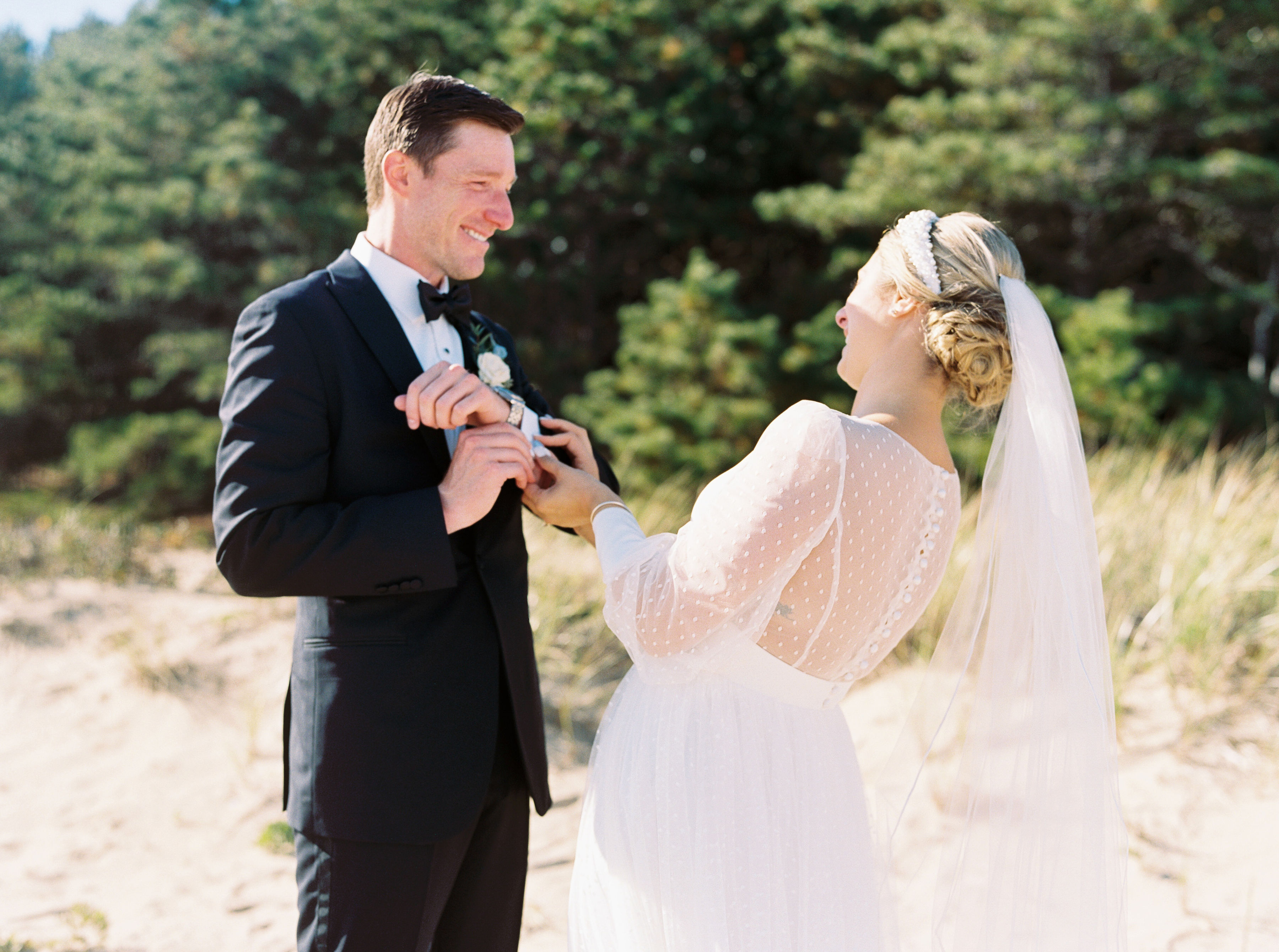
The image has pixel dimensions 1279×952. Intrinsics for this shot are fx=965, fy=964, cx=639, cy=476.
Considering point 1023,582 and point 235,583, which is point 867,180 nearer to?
point 1023,582

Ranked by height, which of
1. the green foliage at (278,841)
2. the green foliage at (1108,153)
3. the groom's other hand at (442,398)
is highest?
the green foliage at (1108,153)

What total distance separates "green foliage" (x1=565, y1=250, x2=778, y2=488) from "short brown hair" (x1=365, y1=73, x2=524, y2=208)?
6.60 metres

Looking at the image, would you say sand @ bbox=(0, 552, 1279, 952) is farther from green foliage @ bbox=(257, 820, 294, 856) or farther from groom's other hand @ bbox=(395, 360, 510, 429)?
groom's other hand @ bbox=(395, 360, 510, 429)

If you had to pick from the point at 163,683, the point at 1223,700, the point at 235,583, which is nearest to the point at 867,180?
the point at 1223,700

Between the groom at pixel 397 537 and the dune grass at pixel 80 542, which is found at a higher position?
the groom at pixel 397 537

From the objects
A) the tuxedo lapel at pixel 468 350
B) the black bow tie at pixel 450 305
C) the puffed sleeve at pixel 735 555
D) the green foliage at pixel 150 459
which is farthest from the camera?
the green foliage at pixel 150 459

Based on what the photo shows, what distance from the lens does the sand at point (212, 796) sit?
362 cm

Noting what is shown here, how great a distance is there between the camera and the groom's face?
6.74ft

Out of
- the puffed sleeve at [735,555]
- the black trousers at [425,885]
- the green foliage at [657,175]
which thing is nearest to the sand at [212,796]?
the black trousers at [425,885]

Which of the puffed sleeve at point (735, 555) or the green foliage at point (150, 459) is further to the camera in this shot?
the green foliage at point (150, 459)

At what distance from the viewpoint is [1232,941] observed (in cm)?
339

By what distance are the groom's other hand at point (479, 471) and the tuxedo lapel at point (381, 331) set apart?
105 millimetres

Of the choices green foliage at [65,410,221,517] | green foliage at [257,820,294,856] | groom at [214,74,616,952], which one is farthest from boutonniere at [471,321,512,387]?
green foliage at [65,410,221,517]

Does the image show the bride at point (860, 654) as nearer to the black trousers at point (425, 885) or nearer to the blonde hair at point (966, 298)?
the blonde hair at point (966, 298)
